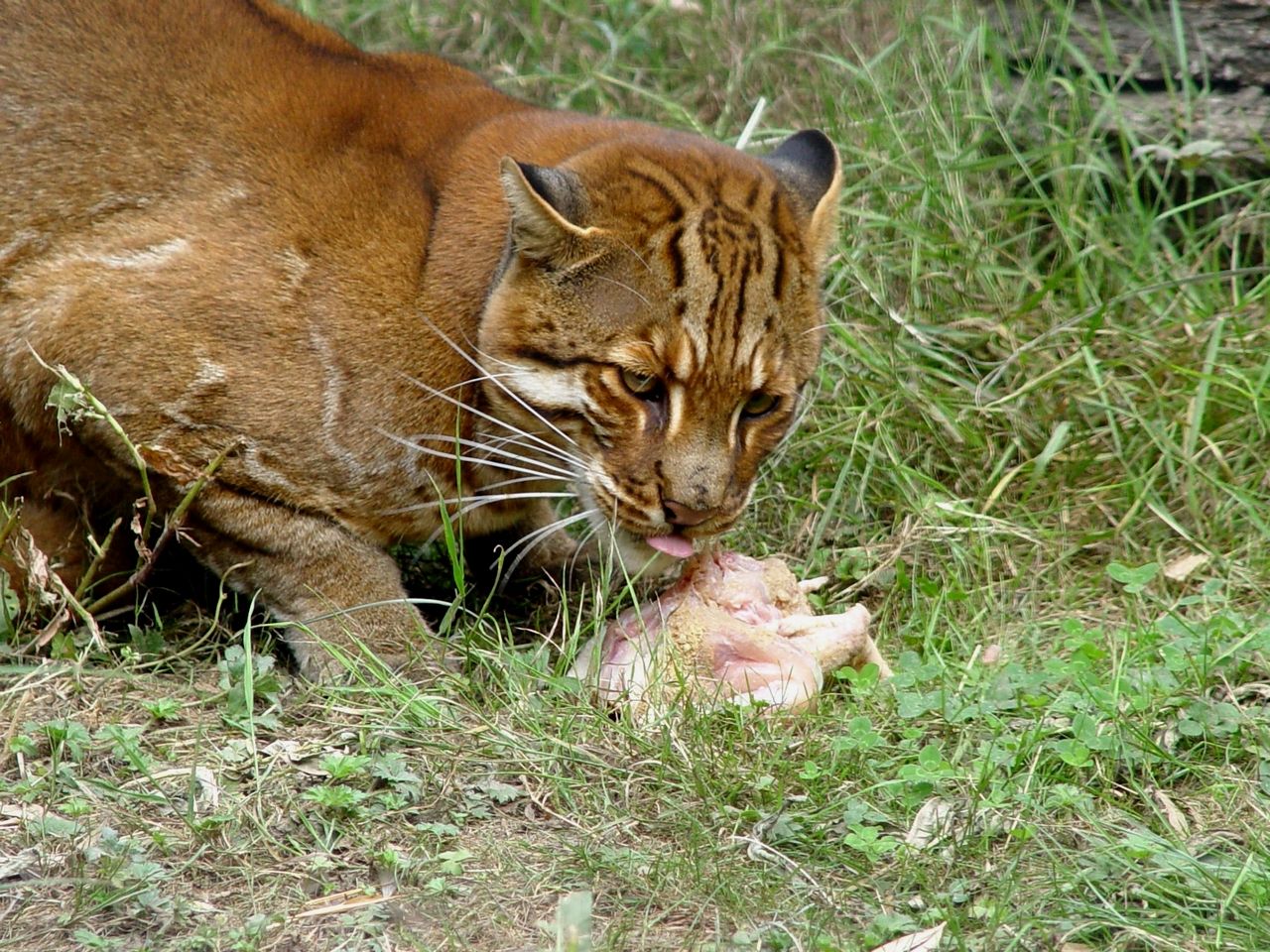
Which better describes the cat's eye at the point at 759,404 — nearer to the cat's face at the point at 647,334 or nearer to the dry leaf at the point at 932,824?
the cat's face at the point at 647,334

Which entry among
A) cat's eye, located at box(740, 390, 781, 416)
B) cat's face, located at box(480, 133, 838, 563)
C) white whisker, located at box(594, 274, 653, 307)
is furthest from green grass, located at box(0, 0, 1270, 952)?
white whisker, located at box(594, 274, 653, 307)

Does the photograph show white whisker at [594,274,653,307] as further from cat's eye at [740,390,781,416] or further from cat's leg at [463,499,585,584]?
cat's leg at [463,499,585,584]

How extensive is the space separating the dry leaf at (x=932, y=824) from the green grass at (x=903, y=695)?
0.05ft

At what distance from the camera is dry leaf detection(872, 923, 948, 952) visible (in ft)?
12.8

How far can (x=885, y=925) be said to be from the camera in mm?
3971

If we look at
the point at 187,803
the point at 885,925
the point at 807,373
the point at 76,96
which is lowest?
the point at 187,803

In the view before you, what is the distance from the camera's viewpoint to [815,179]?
5586 mm

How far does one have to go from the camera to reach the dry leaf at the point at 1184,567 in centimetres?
616

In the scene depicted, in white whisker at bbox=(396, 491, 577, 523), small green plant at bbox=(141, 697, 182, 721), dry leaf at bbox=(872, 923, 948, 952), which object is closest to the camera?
dry leaf at bbox=(872, 923, 948, 952)

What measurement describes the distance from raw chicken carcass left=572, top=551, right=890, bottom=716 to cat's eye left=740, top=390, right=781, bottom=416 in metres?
0.52

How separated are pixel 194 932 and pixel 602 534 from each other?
1.87 metres

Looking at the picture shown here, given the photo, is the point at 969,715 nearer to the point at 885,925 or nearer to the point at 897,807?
the point at 897,807

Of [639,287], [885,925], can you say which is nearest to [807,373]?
[639,287]

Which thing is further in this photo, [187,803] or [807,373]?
[807,373]
